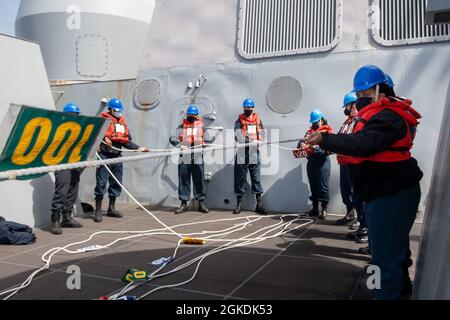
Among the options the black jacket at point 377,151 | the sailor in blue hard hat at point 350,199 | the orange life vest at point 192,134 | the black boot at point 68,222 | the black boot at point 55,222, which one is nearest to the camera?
the black jacket at point 377,151

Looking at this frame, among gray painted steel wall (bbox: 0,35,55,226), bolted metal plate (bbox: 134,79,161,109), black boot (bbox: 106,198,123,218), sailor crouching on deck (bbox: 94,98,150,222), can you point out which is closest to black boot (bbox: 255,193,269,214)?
sailor crouching on deck (bbox: 94,98,150,222)

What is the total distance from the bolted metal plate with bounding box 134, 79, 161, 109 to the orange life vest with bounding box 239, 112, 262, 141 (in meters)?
1.91

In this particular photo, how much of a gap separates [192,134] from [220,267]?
331 cm

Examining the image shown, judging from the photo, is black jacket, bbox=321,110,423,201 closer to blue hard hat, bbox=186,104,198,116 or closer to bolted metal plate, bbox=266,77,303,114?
bolted metal plate, bbox=266,77,303,114

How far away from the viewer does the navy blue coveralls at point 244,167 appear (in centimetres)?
600

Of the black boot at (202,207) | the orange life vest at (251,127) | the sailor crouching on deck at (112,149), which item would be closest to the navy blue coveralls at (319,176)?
the orange life vest at (251,127)

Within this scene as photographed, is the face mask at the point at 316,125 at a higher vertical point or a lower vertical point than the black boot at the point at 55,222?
higher

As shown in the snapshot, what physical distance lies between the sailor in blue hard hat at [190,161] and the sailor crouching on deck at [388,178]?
4.06 meters

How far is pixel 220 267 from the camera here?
3.24 m

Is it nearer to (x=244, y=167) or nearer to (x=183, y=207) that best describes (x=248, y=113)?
(x=244, y=167)

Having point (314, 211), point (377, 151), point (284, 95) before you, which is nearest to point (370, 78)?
point (377, 151)

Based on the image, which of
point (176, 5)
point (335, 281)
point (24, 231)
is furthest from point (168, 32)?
point (335, 281)

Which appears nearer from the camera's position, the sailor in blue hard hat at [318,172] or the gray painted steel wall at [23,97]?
the gray painted steel wall at [23,97]

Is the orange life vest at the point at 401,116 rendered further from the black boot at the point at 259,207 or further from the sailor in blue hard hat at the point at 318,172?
the black boot at the point at 259,207
